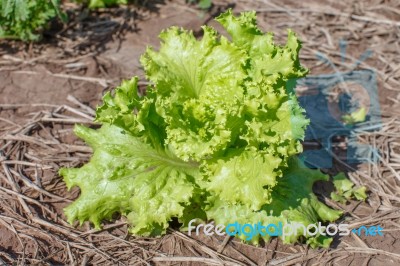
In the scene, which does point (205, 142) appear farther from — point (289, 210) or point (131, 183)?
→ point (289, 210)

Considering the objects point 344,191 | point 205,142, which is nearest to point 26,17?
point 205,142

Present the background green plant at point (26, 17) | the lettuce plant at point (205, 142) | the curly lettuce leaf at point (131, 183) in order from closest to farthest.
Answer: the lettuce plant at point (205, 142) → the curly lettuce leaf at point (131, 183) → the background green plant at point (26, 17)

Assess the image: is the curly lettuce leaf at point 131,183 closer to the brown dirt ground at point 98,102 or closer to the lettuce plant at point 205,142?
the lettuce plant at point 205,142

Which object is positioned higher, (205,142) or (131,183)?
(205,142)

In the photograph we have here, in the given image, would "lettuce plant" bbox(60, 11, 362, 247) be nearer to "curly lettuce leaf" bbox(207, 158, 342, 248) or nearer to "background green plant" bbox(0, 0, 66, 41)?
"curly lettuce leaf" bbox(207, 158, 342, 248)

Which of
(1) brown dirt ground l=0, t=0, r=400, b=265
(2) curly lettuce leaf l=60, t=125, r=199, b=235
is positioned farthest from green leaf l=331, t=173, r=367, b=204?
(2) curly lettuce leaf l=60, t=125, r=199, b=235

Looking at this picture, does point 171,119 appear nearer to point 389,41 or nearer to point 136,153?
point 136,153

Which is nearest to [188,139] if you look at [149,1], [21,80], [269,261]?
[269,261]

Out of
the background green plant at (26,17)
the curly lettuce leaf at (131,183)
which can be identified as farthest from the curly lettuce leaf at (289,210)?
the background green plant at (26,17)
